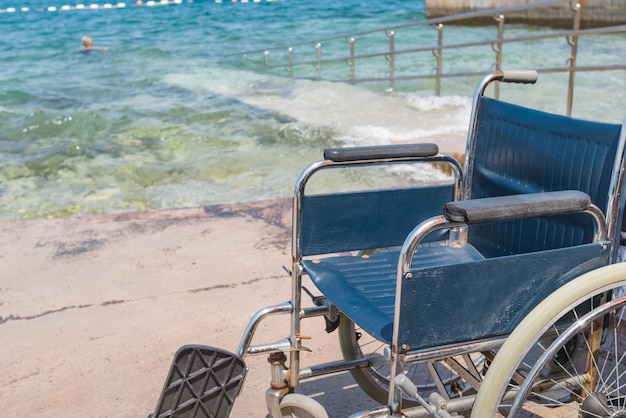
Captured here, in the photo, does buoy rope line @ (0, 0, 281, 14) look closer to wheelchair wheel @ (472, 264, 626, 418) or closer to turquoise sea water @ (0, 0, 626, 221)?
turquoise sea water @ (0, 0, 626, 221)

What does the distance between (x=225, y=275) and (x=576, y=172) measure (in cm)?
162

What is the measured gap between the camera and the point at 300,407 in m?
1.72

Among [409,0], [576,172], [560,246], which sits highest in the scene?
[576,172]

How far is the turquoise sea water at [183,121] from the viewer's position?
6.04 m

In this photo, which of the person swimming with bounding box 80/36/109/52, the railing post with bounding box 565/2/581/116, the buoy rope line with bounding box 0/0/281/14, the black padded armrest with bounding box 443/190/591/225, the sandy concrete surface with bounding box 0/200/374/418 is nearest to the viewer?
the black padded armrest with bounding box 443/190/591/225

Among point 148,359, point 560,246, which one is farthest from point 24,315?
point 560,246

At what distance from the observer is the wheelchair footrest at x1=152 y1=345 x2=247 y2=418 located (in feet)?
5.72

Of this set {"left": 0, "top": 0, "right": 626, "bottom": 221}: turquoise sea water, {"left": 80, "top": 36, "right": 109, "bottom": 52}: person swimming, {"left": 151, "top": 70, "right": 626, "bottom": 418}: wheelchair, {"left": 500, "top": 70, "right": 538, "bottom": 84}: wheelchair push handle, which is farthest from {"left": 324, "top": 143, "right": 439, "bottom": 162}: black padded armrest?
{"left": 80, "top": 36, "right": 109, "bottom": 52}: person swimming

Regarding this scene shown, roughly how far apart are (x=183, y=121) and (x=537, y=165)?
Result: 7340mm

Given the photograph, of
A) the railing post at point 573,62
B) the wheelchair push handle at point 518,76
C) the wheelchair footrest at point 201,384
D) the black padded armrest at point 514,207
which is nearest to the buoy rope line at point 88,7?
the railing post at point 573,62

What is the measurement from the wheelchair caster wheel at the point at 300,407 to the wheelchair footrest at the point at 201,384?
0.39ft

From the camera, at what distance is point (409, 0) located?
2695 centimetres

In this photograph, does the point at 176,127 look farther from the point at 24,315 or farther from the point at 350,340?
the point at 350,340

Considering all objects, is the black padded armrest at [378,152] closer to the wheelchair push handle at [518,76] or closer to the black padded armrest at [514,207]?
the wheelchair push handle at [518,76]
